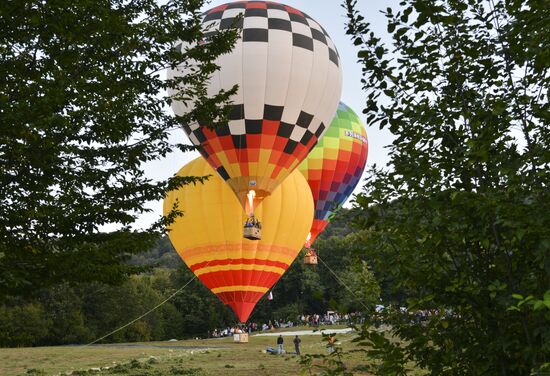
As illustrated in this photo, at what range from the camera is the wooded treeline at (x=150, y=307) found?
2645 inches

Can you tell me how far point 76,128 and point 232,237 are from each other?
23039 mm

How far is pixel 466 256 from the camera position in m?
4.38

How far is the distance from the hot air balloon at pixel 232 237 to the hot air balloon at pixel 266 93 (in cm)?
290

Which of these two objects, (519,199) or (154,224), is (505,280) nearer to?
(519,199)

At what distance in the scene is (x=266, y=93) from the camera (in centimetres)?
2803

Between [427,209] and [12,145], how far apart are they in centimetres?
671

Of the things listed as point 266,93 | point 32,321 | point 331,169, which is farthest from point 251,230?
point 32,321

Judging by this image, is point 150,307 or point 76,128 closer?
point 76,128

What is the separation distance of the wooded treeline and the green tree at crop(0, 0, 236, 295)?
51.4 meters

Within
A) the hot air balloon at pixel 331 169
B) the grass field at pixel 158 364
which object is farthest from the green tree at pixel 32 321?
the hot air balloon at pixel 331 169

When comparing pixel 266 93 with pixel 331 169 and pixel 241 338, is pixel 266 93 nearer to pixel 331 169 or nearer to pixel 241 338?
pixel 331 169

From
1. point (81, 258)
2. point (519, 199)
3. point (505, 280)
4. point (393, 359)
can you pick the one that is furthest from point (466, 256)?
point (81, 258)

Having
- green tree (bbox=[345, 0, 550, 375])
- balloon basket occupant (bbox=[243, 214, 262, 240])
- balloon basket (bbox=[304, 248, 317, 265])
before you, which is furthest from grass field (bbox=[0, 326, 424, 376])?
green tree (bbox=[345, 0, 550, 375])

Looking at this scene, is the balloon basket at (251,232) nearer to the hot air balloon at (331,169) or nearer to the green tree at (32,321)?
the hot air balloon at (331,169)
